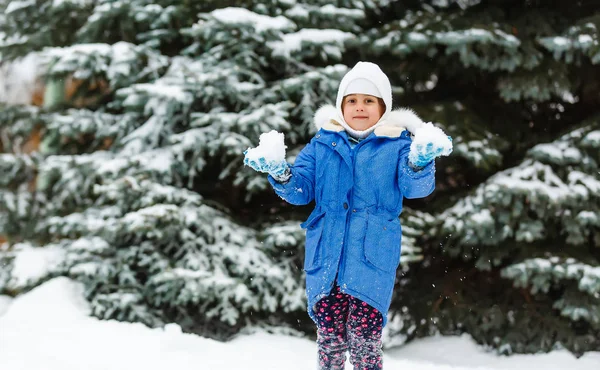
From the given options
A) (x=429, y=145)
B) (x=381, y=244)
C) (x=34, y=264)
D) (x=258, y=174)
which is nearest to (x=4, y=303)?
(x=34, y=264)

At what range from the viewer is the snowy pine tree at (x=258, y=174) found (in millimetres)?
4594

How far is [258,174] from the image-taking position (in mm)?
4695

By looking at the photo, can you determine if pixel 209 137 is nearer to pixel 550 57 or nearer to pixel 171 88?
pixel 171 88

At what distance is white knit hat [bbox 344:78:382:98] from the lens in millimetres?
2639

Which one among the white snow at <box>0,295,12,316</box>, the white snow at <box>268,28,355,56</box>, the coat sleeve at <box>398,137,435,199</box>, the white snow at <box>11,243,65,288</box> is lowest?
the white snow at <box>0,295,12,316</box>

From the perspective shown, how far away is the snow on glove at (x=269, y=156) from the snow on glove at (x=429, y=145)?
523 millimetres

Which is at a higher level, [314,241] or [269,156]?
[269,156]

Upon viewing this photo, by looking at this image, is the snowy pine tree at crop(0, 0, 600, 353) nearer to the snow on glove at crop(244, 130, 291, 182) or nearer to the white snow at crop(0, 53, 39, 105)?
the snow on glove at crop(244, 130, 291, 182)

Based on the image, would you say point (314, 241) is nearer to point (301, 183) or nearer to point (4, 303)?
point (301, 183)

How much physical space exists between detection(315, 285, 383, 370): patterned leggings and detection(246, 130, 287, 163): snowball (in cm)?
66

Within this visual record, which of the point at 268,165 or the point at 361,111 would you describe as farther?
the point at 361,111

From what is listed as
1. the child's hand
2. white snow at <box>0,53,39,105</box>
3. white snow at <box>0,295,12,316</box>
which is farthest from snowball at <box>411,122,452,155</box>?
white snow at <box>0,53,39,105</box>

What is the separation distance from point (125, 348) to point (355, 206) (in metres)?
2.09

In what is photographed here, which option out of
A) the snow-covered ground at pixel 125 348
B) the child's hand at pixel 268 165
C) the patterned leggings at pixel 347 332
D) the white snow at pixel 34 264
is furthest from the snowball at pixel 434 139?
the white snow at pixel 34 264
